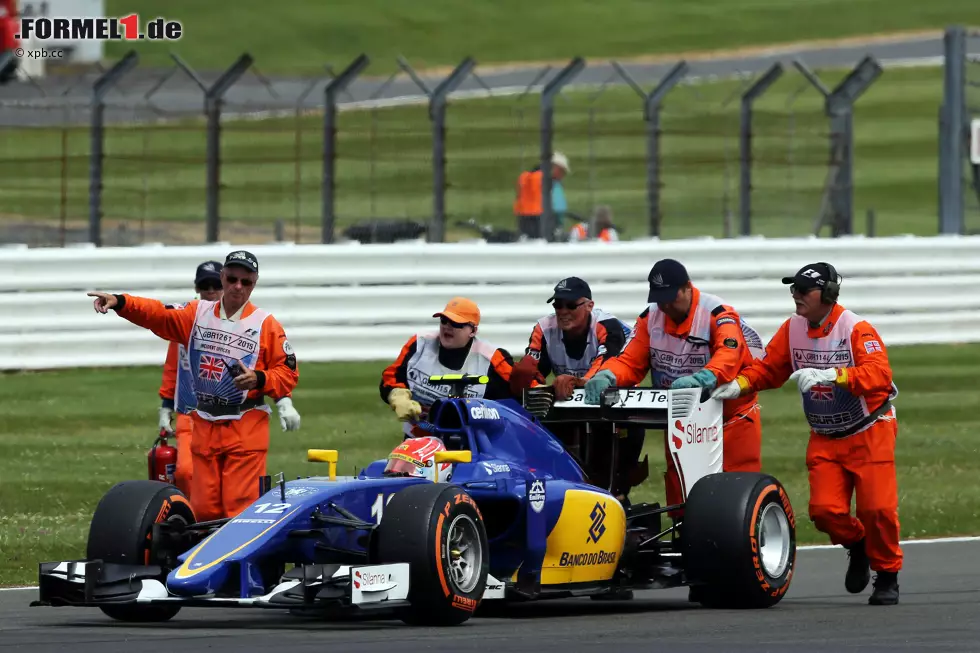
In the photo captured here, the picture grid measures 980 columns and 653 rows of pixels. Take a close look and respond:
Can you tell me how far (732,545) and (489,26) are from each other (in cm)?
4912

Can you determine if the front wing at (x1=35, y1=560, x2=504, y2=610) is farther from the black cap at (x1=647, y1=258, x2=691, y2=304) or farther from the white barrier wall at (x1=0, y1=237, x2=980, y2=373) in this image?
the white barrier wall at (x1=0, y1=237, x2=980, y2=373)

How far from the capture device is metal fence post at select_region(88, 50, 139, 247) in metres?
18.4

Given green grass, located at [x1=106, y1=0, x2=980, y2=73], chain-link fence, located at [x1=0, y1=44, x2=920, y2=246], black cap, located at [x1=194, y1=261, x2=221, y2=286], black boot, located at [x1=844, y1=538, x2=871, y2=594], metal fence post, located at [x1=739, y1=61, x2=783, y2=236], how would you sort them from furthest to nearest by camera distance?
green grass, located at [x1=106, y1=0, x2=980, y2=73]
metal fence post, located at [x1=739, y1=61, x2=783, y2=236]
chain-link fence, located at [x1=0, y1=44, x2=920, y2=246]
black cap, located at [x1=194, y1=261, x2=221, y2=286]
black boot, located at [x1=844, y1=538, x2=871, y2=594]

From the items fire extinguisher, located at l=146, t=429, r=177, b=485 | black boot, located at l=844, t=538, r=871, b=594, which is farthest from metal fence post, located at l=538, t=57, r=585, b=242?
black boot, located at l=844, t=538, r=871, b=594

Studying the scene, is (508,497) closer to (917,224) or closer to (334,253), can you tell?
(334,253)

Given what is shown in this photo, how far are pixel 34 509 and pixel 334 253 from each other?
21.6 feet

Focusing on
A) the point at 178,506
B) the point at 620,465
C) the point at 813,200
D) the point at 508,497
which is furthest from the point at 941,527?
the point at 813,200

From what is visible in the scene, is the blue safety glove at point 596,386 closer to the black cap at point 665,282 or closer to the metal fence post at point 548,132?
the black cap at point 665,282

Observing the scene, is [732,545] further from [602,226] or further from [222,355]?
[602,226]

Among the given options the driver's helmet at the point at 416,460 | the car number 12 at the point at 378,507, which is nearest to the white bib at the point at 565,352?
the driver's helmet at the point at 416,460

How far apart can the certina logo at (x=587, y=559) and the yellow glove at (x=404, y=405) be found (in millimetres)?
1253

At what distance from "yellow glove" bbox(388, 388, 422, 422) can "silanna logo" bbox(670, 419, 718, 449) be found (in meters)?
1.34

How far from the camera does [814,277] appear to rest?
34.1 ft

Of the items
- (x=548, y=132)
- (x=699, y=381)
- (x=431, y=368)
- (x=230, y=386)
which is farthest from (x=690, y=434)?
(x=548, y=132)
